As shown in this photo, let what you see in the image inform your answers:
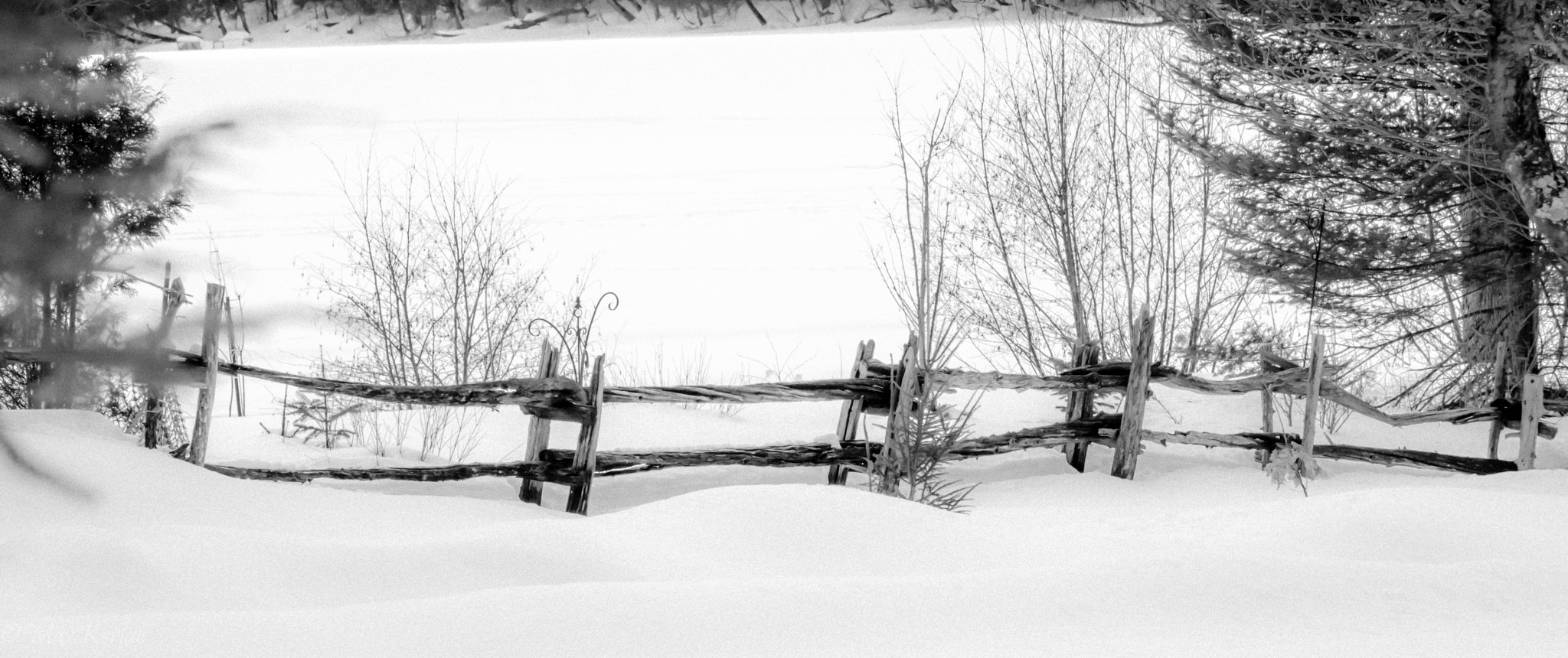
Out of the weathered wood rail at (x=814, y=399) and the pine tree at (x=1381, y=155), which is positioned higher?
the pine tree at (x=1381, y=155)

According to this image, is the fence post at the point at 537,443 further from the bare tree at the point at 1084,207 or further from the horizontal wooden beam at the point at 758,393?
the bare tree at the point at 1084,207

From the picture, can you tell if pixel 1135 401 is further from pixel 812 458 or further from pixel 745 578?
pixel 745 578

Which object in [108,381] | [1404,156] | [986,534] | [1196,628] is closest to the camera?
[108,381]

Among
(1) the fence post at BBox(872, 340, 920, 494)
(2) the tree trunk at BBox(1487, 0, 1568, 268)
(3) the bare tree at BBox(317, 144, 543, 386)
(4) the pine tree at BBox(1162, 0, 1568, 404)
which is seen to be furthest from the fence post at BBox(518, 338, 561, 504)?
(2) the tree trunk at BBox(1487, 0, 1568, 268)

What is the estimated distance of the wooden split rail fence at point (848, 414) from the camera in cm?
488

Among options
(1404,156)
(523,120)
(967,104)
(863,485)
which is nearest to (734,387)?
(863,485)

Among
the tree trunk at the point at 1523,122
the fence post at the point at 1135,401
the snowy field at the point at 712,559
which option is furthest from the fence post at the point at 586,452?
the tree trunk at the point at 1523,122

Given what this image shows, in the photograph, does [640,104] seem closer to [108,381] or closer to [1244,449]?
[1244,449]

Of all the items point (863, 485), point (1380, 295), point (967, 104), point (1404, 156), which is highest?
point (967, 104)

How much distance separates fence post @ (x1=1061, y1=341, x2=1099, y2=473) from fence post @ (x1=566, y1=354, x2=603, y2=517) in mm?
2757

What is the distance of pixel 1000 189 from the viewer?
946 centimetres

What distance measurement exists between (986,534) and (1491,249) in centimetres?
509

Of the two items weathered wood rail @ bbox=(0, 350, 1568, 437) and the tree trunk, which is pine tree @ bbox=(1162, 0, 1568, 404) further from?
weathered wood rail @ bbox=(0, 350, 1568, 437)

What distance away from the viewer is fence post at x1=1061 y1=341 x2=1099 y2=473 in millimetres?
6301
